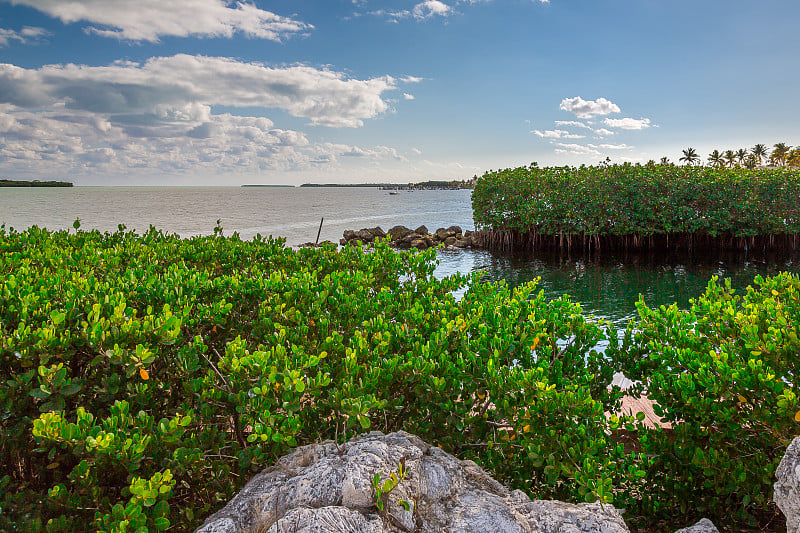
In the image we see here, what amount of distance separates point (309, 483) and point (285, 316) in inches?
81.2

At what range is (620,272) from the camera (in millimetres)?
24891

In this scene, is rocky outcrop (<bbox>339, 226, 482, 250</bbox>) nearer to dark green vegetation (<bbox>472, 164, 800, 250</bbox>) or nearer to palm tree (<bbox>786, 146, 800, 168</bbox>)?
dark green vegetation (<bbox>472, 164, 800, 250</bbox>)

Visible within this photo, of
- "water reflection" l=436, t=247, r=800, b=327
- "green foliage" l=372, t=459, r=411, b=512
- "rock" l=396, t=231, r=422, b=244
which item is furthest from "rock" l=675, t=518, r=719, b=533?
"rock" l=396, t=231, r=422, b=244

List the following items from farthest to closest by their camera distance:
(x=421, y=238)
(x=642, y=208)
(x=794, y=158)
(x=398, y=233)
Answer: (x=794, y=158)
(x=398, y=233)
(x=421, y=238)
(x=642, y=208)

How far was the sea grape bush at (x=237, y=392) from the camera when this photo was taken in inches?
116

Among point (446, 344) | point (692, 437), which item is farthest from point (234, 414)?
point (692, 437)

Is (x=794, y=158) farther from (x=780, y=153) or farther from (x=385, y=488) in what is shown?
(x=385, y=488)

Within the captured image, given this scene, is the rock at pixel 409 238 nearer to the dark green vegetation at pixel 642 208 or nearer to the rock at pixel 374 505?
the dark green vegetation at pixel 642 208

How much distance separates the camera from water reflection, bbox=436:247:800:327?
19.2m

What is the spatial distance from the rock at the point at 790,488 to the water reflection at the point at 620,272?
536 inches

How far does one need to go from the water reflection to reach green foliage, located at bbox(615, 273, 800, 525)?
12.0 meters

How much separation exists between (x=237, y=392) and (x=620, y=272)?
25.0m

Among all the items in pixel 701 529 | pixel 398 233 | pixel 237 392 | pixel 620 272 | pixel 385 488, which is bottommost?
pixel 620 272

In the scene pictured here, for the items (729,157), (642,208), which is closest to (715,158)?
(729,157)
